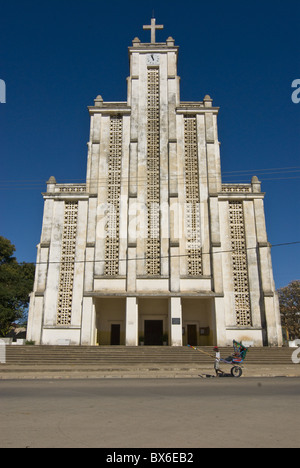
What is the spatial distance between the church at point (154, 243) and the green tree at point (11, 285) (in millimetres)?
9193

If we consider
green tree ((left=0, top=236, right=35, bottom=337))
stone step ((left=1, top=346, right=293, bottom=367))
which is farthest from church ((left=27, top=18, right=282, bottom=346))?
green tree ((left=0, top=236, right=35, bottom=337))

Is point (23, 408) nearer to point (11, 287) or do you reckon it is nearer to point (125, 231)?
point (125, 231)

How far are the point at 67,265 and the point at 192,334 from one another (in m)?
11.1

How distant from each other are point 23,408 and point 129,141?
25.3 m

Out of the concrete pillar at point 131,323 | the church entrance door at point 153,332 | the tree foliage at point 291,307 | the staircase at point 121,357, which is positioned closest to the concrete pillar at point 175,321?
the staircase at point 121,357

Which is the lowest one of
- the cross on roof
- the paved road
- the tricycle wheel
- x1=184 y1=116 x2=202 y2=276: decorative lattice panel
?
the tricycle wheel

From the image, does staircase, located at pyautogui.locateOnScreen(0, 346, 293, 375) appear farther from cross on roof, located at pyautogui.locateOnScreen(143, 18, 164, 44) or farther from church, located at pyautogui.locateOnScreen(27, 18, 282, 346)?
cross on roof, located at pyautogui.locateOnScreen(143, 18, 164, 44)

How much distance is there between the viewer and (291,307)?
4556cm

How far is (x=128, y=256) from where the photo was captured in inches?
1030

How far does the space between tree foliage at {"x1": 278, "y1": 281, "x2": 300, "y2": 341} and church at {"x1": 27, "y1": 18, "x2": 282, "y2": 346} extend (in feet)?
71.4

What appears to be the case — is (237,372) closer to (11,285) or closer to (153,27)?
(11,285)

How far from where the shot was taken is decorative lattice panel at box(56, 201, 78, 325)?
25916 millimetres

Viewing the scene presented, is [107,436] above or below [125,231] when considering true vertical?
below
